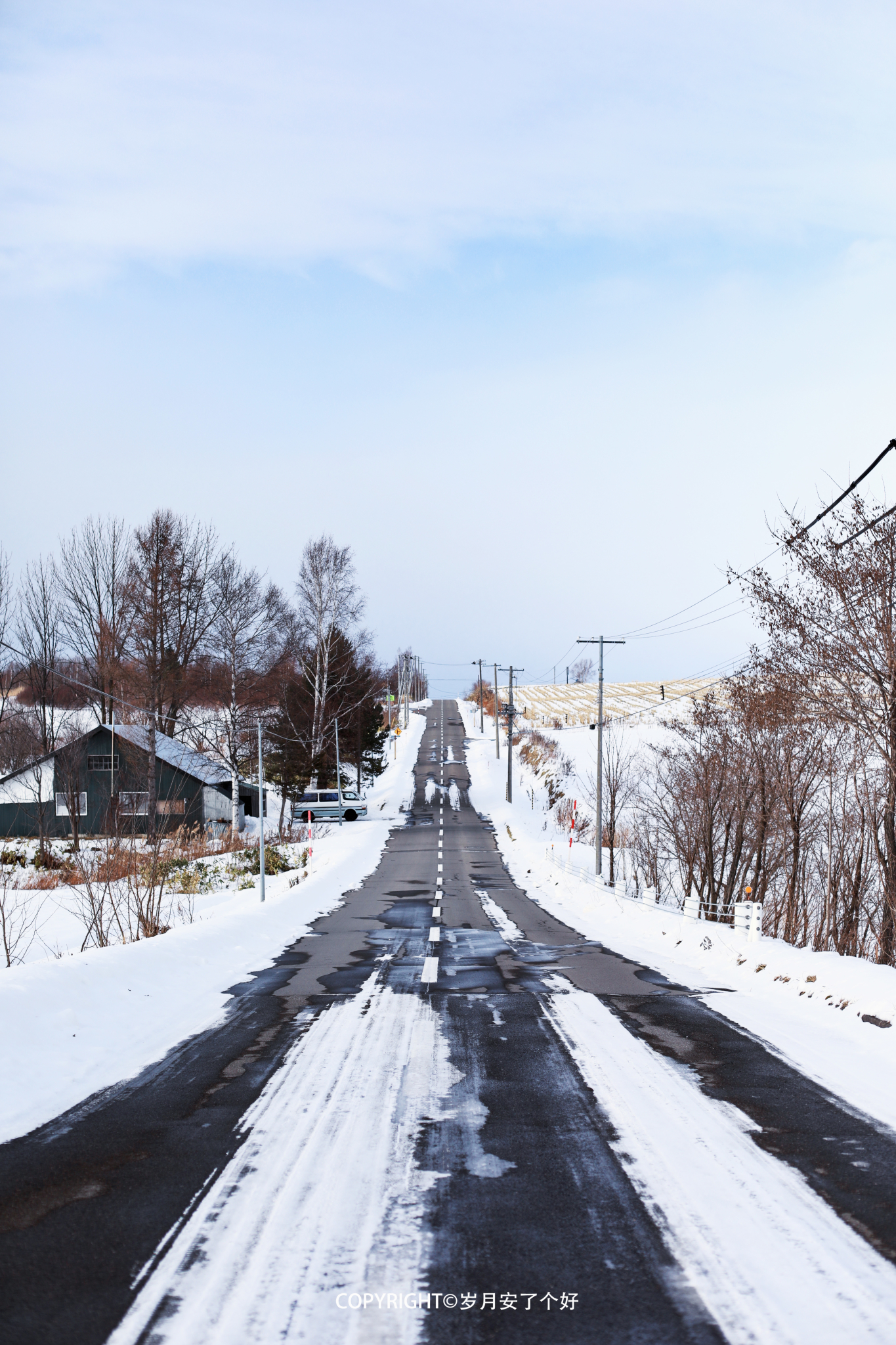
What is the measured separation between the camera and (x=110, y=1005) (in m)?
9.12

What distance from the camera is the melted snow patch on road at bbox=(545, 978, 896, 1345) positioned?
11.3ft

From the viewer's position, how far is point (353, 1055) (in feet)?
25.1

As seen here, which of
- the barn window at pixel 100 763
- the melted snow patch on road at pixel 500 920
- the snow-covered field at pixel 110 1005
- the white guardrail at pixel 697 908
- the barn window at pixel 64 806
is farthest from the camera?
the barn window at pixel 100 763

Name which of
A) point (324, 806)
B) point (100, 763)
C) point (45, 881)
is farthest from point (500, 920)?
point (324, 806)

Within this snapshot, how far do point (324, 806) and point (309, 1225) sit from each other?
5009 centimetres

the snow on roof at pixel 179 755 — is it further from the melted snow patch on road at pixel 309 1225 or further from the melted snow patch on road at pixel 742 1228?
the melted snow patch on road at pixel 742 1228

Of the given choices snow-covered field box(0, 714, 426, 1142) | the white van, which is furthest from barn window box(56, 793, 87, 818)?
snow-covered field box(0, 714, 426, 1142)

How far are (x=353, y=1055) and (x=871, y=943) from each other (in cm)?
3027

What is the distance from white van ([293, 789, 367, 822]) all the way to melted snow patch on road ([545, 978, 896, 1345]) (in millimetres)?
47652

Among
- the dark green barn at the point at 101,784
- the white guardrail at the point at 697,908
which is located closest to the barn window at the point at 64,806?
the dark green barn at the point at 101,784

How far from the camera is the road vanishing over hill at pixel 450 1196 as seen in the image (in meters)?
3.51

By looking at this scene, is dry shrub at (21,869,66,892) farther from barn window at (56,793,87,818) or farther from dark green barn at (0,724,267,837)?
barn window at (56,793,87,818)

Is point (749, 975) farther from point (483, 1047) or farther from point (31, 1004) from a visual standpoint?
point (31, 1004)

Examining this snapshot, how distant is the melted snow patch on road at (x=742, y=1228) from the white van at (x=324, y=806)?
47652 millimetres
